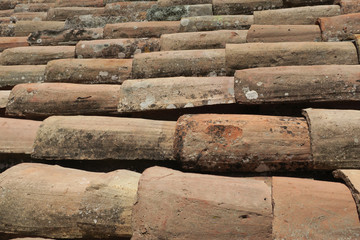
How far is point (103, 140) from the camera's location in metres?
1.83

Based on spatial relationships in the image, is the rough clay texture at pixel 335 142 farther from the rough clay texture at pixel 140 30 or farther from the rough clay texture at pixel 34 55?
the rough clay texture at pixel 34 55

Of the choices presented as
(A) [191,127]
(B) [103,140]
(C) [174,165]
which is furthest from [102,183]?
(A) [191,127]

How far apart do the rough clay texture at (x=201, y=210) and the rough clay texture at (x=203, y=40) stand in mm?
1481

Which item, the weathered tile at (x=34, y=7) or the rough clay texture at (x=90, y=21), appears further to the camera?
the weathered tile at (x=34, y=7)

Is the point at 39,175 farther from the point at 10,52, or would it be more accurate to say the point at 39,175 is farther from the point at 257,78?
the point at 10,52

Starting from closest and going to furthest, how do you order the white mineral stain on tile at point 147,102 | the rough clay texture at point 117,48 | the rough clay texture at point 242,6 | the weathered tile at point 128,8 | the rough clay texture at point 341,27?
the white mineral stain on tile at point 147,102 < the rough clay texture at point 341,27 < the rough clay texture at point 117,48 < the rough clay texture at point 242,6 < the weathered tile at point 128,8

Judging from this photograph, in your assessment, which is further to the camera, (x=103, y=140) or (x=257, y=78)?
(x=257, y=78)

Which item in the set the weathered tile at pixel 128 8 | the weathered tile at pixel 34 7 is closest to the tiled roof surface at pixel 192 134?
the weathered tile at pixel 128 8

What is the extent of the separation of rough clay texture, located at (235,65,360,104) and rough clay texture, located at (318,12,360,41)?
→ 63 centimetres

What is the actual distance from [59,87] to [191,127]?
107cm

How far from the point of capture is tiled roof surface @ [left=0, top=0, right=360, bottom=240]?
142 centimetres

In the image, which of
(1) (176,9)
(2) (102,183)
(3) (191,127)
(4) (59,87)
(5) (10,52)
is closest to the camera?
(2) (102,183)

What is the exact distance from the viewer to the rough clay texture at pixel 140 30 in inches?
119

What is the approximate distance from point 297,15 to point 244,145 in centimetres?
173
